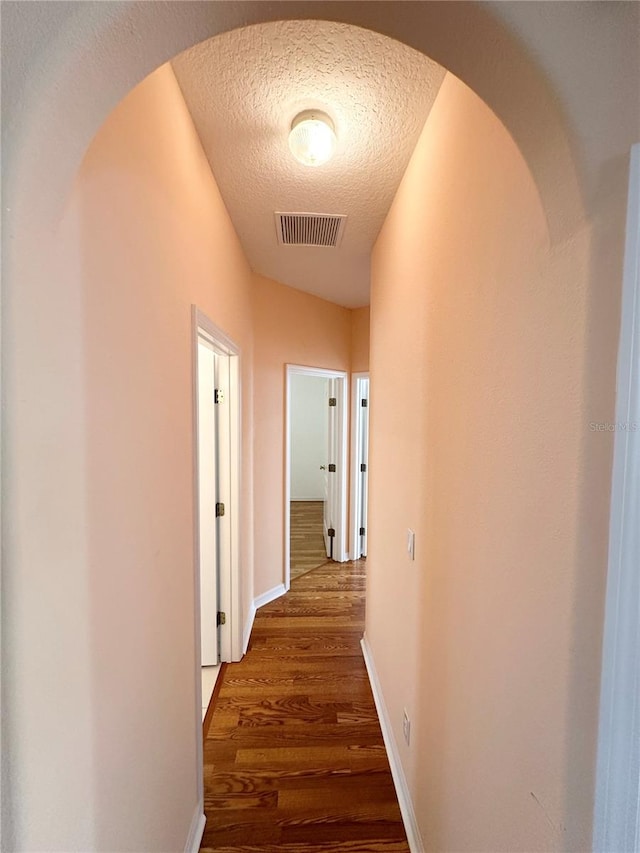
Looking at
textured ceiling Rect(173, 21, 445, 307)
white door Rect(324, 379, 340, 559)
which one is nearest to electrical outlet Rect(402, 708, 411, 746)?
textured ceiling Rect(173, 21, 445, 307)

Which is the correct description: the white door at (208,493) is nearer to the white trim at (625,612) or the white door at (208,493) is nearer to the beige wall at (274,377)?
the beige wall at (274,377)

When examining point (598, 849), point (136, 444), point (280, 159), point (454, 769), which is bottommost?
point (454, 769)

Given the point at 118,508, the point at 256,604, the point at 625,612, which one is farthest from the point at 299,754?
the point at 625,612

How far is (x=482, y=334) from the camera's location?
88cm

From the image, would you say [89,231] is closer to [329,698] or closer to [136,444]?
[136,444]

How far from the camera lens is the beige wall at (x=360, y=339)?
3527mm

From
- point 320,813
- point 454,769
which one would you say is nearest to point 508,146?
point 454,769

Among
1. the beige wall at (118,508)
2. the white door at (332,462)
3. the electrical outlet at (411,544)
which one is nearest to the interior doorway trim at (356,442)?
the white door at (332,462)

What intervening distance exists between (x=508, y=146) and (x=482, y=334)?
1.31ft

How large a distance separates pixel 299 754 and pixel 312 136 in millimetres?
2649

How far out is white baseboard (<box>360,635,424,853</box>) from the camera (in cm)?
130

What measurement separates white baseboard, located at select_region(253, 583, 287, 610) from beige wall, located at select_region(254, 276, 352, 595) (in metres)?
0.03

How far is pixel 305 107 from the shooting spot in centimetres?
122

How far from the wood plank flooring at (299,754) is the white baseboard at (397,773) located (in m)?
0.03
